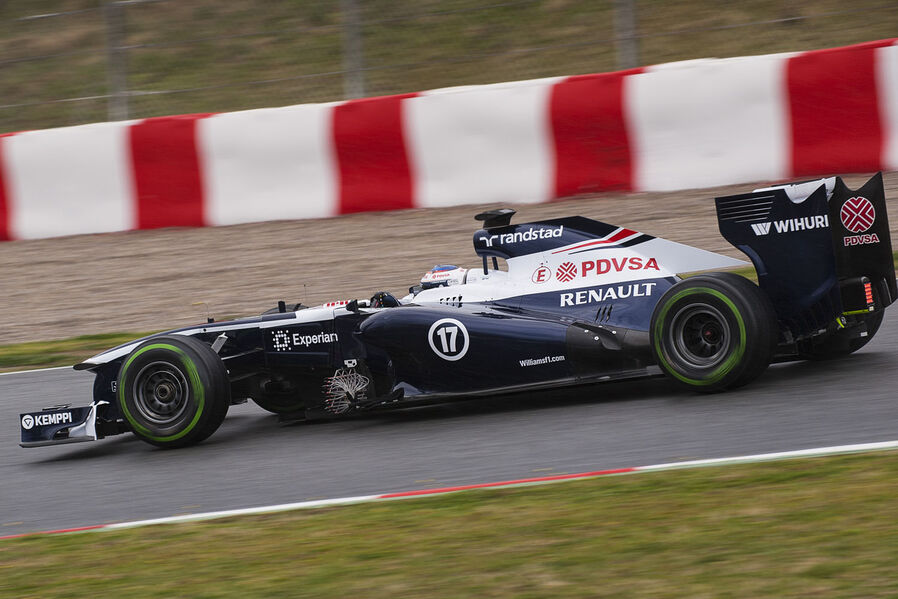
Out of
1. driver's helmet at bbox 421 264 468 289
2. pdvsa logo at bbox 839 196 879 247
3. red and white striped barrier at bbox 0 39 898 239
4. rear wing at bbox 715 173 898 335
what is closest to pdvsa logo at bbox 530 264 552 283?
driver's helmet at bbox 421 264 468 289

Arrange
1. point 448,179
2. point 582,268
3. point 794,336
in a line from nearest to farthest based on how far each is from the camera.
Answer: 1. point 794,336
2. point 582,268
3. point 448,179

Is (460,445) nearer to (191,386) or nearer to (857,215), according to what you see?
(191,386)

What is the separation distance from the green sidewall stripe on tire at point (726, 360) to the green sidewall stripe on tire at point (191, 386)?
2386 millimetres

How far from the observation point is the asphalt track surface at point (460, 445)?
16.8 feet

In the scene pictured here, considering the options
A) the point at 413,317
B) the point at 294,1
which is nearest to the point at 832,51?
the point at 413,317

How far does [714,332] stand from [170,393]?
2879 millimetres

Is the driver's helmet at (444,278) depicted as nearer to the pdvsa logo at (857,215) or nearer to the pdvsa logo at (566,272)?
the pdvsa logo at (566,272)

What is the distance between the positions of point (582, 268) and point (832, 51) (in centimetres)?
492

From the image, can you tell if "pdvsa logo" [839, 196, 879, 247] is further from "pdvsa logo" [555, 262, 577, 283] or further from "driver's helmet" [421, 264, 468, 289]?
"driver's helmet" [421, 264, 468, 289]

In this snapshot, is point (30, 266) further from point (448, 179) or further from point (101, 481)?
point (101, 481)

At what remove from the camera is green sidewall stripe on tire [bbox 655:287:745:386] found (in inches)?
214

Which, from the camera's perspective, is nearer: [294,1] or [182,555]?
[182,555]

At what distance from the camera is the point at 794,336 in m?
5.71

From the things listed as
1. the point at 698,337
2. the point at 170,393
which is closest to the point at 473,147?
the point at 170,393
